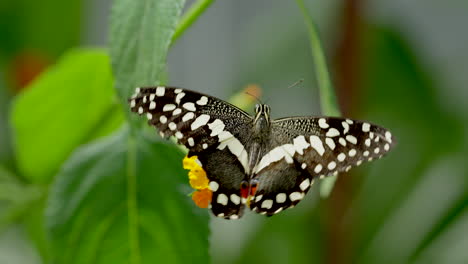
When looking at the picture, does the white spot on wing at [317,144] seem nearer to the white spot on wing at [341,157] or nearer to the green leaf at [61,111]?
the white spot on wing at [341,157]

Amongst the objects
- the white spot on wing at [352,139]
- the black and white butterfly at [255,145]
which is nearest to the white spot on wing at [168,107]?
the black and white butterfly at [255,145]

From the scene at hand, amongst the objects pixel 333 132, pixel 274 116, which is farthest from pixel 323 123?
pixel 274 116

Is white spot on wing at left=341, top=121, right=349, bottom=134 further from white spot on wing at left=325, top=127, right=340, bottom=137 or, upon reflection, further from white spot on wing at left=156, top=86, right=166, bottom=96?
white spot on wing at left=156, top=86, right=166, bottom=96

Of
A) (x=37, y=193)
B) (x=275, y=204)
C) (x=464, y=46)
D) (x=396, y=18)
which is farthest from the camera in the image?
(x=464, y=46)

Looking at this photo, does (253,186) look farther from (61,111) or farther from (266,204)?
(61,111)

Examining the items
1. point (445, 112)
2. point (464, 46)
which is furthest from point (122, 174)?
point (464, 46)

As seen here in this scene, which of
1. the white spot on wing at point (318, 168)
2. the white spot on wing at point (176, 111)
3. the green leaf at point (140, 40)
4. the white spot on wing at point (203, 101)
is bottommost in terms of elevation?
the white spot on wing at point (318, 168)

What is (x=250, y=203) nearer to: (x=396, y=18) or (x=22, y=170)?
(x=22, y=170)
